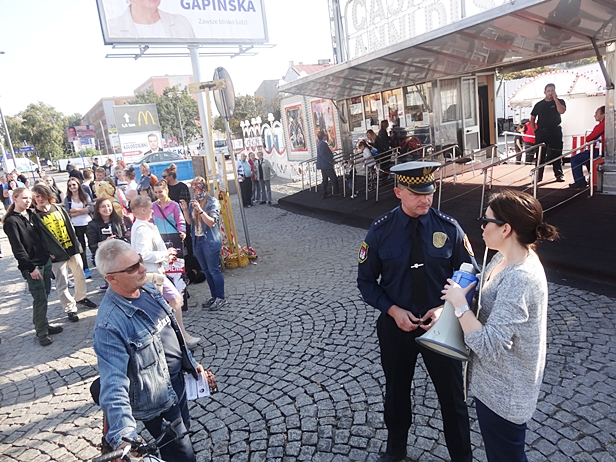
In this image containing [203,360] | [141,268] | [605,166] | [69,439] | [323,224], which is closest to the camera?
[141,268]

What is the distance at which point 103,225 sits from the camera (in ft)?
19.7

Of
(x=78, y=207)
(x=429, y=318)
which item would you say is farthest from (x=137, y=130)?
(x=429, y=318)

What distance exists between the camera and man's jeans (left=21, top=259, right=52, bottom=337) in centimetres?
515

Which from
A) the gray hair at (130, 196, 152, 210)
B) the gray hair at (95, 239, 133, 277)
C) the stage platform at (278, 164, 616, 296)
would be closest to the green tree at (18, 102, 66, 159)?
the stage platform at (278, 164, 616, 296)

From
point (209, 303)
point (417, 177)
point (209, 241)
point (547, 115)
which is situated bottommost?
point (209, 303)

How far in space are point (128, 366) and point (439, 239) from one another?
1821mm

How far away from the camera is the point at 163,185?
5812mm

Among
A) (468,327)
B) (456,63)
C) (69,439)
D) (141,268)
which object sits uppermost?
(456,63)

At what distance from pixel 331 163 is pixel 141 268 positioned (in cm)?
1016

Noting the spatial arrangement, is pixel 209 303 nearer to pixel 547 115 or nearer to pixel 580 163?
pixel 580 163

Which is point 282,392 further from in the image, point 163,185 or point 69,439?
point 163,185

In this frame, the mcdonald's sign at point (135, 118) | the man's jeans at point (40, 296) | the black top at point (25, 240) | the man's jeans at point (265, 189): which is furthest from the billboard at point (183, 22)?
the mcdonald's sign at point (135, 118)

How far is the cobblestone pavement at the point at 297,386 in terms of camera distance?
2908 mm

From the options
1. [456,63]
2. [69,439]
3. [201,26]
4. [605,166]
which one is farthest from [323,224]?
[201,26]
